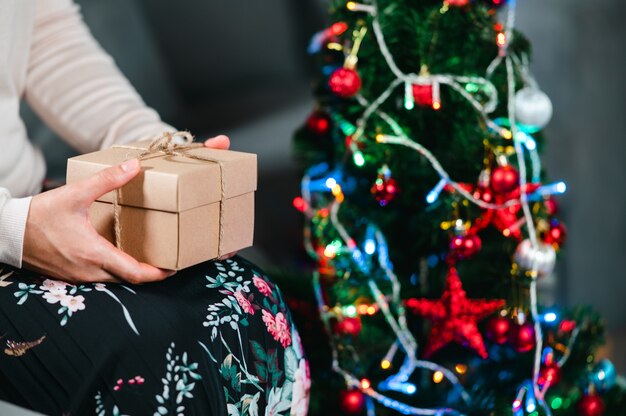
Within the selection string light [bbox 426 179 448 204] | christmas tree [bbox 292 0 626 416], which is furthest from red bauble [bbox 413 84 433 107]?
string light [bbox 426 179 448 204]

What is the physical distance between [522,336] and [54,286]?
27.6 inches

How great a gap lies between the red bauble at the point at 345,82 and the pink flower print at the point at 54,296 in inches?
21.9

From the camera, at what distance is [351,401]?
4.19 ft

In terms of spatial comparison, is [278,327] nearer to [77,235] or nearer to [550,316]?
[77,235]

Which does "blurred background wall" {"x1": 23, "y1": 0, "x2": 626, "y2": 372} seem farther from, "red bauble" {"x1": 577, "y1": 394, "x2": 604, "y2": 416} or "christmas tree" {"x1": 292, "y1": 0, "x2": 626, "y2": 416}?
"red bauble" {"x1": 577, "y1": 394, "x2": 604, "y2": 416}

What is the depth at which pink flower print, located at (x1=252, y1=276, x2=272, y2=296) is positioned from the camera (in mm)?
873

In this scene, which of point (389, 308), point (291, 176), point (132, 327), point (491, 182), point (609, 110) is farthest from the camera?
point (609, 110)

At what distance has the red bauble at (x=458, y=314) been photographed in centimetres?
124

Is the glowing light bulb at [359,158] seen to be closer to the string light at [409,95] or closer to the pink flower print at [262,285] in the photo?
the string light at [409,95]

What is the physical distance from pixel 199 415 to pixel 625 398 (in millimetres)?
889

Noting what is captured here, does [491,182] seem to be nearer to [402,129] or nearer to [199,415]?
[402,129]

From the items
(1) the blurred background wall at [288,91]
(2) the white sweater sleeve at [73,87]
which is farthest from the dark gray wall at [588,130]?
(2) the white sweater sleeve at [73,87]

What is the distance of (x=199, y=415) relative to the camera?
0.76m

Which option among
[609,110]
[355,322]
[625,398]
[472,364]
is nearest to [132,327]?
[355,322]
